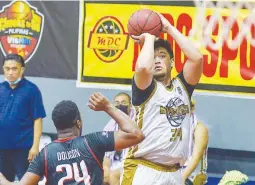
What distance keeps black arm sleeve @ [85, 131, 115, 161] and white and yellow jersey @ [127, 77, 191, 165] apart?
0.88 meters

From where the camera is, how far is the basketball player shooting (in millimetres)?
5582

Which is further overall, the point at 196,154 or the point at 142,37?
the point at 196,154

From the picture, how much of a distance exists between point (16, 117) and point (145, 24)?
255 centimetres

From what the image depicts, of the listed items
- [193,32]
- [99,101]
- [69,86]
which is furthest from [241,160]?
[99,101]

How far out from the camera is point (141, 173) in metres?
5.62

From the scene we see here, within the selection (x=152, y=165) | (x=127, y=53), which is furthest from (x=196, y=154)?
(x=152, y=165)

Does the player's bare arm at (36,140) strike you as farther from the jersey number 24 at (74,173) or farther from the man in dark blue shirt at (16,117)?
the jersey number 24 at (74,173)

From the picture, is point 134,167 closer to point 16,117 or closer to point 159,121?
point 159,121

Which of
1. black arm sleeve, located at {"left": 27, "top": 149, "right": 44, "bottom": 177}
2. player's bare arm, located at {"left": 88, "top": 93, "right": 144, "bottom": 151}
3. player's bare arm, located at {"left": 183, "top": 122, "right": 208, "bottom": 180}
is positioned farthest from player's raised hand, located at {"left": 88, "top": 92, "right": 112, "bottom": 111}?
player's bare arm, located at {"left": 183, "top": 122, "right": 208, "bottom": 180}

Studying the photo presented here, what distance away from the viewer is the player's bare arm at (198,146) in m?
7.41

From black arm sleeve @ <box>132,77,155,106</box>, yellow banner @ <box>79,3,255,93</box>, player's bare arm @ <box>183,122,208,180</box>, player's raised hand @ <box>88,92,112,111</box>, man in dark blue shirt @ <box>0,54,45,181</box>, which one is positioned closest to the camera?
player's raised hand @ <box>88,92,112,111</box>

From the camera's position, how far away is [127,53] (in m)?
8.50

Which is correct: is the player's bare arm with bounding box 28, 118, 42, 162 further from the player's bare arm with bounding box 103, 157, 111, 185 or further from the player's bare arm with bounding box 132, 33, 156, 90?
the player's bare arm with bounding box 132, 33, 156, 90

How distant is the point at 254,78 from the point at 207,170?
1.30 meters
